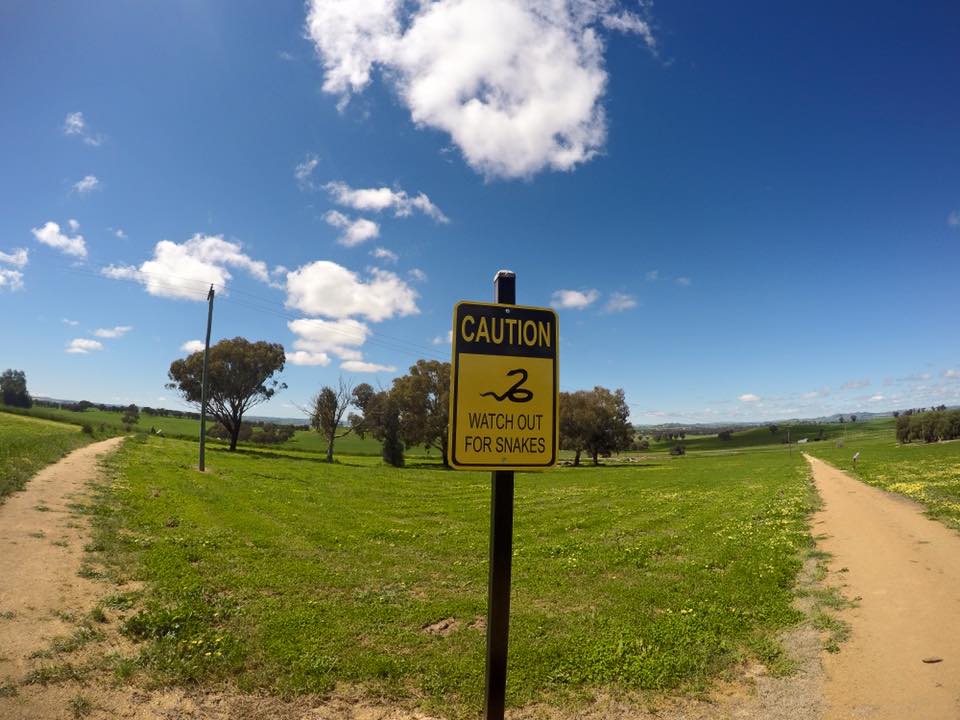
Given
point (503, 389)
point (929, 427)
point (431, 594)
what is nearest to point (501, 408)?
point (503, 389)

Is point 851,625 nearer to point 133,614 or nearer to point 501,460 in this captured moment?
point 501,460

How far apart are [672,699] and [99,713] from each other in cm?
632

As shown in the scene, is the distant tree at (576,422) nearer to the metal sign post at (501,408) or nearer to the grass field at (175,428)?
the grass field at (175,428)

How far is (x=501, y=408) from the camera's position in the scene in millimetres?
3367

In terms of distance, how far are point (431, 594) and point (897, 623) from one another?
8.00 metres

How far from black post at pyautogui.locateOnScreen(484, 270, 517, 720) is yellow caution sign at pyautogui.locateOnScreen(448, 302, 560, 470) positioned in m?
0.17

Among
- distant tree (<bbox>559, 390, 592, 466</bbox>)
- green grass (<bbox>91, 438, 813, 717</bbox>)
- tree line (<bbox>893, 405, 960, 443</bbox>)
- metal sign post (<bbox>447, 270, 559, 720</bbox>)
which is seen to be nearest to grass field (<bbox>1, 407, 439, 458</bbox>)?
distant tree (<bbox>559, 390, 592, 466</bbox>)

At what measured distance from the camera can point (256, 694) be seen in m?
5.67

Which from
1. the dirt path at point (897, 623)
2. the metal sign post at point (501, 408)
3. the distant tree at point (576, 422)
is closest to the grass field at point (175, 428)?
the distant tree at point (576, 422)

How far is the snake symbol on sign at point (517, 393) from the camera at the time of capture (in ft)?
11.0

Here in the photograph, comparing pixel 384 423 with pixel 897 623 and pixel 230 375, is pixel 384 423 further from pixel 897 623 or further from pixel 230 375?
pixel 897 623

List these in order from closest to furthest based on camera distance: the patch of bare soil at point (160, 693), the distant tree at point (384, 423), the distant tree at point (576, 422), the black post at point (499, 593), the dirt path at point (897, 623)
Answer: the black post at point (499, 593), the patch of bare soil at point (160, 693), the dirt path at point (897, 623), the distant tree at point (384, 423), the distant tree at point (576, 422)

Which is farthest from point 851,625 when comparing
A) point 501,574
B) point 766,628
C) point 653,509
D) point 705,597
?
point 653,509

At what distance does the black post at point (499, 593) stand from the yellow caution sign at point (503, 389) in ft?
0.57
